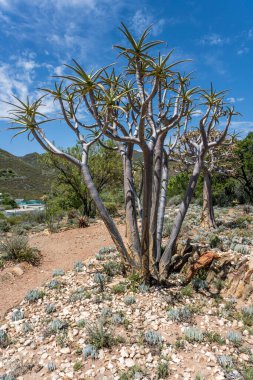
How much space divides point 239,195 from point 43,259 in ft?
69.8

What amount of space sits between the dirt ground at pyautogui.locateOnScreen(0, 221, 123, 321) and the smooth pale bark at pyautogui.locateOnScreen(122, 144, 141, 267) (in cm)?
274

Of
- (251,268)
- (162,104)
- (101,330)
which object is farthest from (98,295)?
(162,104)

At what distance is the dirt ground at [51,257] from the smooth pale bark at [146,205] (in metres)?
3.07

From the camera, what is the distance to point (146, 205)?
18.5ft

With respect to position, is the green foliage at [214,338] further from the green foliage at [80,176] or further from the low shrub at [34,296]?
the green foliage at [80,176]

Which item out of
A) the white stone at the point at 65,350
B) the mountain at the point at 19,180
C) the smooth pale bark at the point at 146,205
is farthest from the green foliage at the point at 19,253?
the mountain at the point at 19,180

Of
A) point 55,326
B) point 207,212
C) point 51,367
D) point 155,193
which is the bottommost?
point 51,367

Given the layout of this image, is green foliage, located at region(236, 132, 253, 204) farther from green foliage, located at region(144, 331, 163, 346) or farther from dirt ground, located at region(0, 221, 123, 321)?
green foliage, located at region(144, 331, 163, 346)

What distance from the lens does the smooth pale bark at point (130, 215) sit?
6754 mm

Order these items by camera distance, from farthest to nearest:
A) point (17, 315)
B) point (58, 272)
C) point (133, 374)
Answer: point (58, 272)
point (17, 315)
point (133, 374)

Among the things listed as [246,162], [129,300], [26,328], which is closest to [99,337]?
[129,300]

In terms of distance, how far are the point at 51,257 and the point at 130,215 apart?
419 cm

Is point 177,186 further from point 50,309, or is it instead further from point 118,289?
point 50,309

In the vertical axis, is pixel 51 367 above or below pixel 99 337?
below
